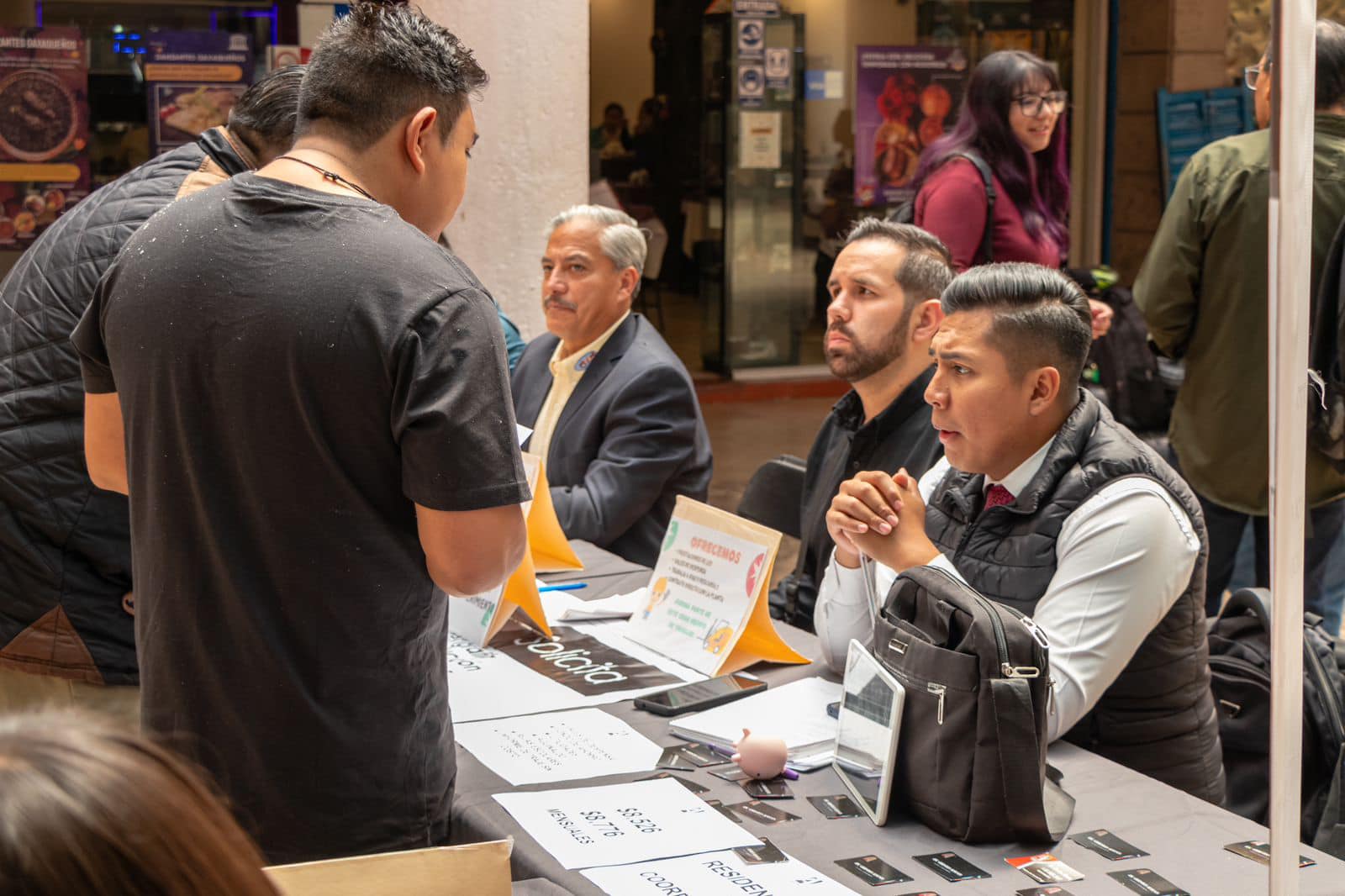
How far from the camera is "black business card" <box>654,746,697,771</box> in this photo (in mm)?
2033

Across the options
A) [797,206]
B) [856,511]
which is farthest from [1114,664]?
[797,206]

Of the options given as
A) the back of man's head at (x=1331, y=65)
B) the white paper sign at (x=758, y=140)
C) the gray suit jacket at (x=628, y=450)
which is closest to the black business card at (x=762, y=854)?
the gray suit jacket at (x=628, y=450)

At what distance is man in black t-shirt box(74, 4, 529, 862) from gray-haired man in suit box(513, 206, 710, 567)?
5.91 ft

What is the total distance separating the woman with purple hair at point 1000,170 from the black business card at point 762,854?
2.51m

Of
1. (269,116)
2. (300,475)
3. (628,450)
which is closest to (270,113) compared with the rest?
(269,116)

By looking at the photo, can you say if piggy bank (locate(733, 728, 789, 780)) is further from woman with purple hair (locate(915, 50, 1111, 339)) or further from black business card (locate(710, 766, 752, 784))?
woman with purple hair (locate(915, 50, 1111, 339))

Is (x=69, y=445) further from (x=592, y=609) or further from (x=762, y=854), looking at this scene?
(x=762, y=854)

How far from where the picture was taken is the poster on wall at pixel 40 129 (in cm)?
609

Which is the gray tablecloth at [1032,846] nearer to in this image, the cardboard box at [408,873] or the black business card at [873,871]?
the black business card at [873,871]

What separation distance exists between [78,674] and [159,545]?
31.5 inches

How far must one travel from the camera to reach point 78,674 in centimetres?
233

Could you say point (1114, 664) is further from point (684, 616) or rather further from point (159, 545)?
point (159, 545)

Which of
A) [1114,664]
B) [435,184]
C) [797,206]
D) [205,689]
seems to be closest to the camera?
[205,689]

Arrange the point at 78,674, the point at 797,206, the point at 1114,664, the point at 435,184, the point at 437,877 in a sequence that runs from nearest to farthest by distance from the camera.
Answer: the point at 437,877, the point at 435,184, the point at 1114,664, the point at 78,674, the point at 797,206
